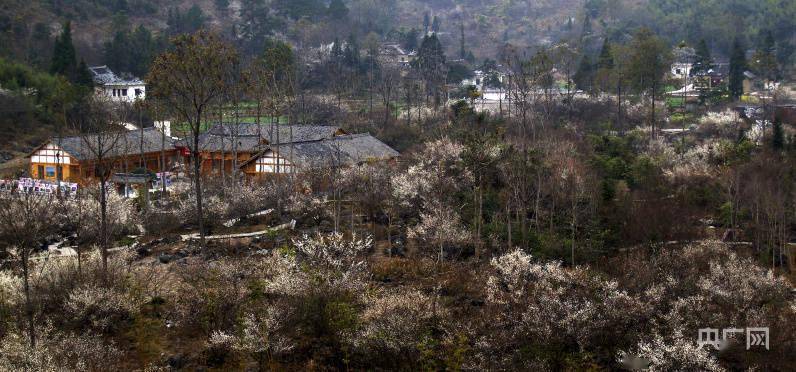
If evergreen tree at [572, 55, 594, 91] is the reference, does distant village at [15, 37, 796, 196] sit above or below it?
below

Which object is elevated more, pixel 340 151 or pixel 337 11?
pixel 337 11

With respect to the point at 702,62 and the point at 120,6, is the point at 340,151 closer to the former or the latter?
the point at 702,62

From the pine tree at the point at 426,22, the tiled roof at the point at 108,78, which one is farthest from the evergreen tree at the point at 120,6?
the pine tree at the point at 426,22

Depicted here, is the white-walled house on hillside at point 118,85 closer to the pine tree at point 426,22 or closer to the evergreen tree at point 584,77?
the evergreen tree at point 584,77

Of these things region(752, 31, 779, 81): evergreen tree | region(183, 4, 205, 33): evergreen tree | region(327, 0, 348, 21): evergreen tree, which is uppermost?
region(327, 0, 348, 21): evergreen tree

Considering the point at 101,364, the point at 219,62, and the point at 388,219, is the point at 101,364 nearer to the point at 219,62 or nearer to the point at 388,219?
the point at 219,62

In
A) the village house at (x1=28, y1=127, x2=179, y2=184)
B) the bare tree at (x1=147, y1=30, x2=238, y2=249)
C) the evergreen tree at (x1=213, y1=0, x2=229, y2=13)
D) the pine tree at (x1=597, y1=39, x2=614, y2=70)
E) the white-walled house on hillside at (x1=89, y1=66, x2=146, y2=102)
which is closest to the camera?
the bare tree at (x1=147, y1=30, x2=238, y2=249)

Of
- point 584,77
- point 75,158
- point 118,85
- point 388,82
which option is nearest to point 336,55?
point 388,82

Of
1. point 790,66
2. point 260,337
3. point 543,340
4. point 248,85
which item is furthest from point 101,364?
point 790,66

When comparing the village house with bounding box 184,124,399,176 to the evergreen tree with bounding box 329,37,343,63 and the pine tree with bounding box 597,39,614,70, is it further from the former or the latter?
the evergreen tree with bounding box 329,37,343,63

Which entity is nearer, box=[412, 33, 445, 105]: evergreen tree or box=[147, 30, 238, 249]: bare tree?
box=[147, 30, 238, 249]: bare tree

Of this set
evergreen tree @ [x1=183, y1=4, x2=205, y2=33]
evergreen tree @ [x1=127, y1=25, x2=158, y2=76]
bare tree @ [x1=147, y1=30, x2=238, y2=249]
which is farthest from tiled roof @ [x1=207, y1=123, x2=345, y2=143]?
evergreen tree @ [x1=183, y1=4, x2=205, y2=33]
